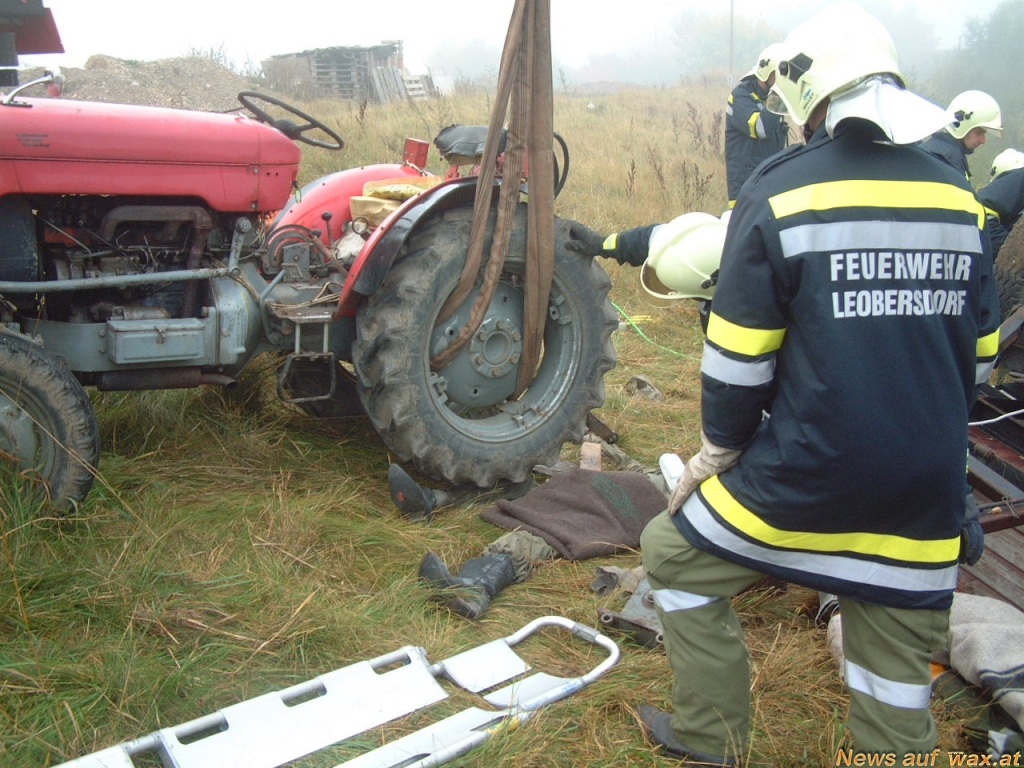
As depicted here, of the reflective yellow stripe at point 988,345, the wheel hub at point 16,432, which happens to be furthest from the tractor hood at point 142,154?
the reflective yellow stripe at point 988,345

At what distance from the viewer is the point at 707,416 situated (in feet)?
6.75

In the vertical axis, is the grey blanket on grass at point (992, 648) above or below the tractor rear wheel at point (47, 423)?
below

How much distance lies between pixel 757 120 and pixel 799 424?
5303mm

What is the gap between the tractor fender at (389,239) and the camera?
11.3 feet

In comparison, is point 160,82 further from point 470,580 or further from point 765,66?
point 470,580

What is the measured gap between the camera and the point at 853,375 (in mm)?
1863

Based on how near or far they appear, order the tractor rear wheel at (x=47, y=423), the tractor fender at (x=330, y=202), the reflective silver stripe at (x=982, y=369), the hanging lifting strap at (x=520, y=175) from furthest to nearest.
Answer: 1. the tractor fender at (x=330, y=202)
2. the hanging lifting strap at (x=520, y=175)
3. the tractor rear wheel at (x=47, y=423)
4. the reflective silver stripe at (x=982, y=369)

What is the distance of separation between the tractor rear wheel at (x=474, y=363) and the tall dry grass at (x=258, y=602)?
0.98 feet

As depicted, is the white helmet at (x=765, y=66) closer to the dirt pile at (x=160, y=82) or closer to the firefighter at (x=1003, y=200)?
the firefighter at (x=1003, y=200)

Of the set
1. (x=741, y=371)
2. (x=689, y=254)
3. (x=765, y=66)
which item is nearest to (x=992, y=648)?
(x=741, y=371)

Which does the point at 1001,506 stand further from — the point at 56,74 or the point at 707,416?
the point at 56,74

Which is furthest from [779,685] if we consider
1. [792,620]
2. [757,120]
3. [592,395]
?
[757,120]

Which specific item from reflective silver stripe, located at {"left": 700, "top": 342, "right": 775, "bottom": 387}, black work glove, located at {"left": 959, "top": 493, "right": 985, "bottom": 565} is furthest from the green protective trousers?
reflective silver stripe, located at {"left": 700, "top": 342, "right": 775, "bottom": 387}

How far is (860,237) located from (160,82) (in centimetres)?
1481
